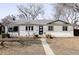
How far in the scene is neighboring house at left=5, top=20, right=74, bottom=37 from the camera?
33.5 ft

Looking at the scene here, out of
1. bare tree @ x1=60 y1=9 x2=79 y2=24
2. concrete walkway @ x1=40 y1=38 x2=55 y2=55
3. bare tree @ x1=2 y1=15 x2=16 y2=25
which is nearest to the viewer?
concrete walkway @ x1=40 y1=38 x2=55 y2=55

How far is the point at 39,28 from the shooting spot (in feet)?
35.4

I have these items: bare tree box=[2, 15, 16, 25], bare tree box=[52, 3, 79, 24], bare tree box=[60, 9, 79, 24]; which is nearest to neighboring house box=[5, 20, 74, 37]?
bare tree box=[2, 15, 16, 25]

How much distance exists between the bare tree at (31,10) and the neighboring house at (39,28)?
39cm

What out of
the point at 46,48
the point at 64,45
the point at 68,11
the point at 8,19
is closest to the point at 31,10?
the point at 8,19

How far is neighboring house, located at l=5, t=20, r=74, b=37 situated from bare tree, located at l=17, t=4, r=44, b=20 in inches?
15.5

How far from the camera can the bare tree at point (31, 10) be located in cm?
932

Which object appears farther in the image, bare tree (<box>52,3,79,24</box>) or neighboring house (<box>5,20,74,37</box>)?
neighboring house (<box>5,20,74,37</box>)

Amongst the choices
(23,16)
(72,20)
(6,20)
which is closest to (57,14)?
(72,20)

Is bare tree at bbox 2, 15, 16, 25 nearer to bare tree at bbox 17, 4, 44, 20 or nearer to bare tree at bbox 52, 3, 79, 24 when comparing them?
bare tree at bbox 17, 4, 44, 20

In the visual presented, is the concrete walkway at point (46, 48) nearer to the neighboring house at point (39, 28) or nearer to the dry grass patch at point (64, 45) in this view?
the dry grass patch at point (64, 45)

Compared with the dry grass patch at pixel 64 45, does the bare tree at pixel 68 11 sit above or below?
above

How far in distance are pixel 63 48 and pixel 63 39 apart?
883 mm

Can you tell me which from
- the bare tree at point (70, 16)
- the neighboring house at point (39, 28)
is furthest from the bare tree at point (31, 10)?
the bare tree at point (70, 16)
